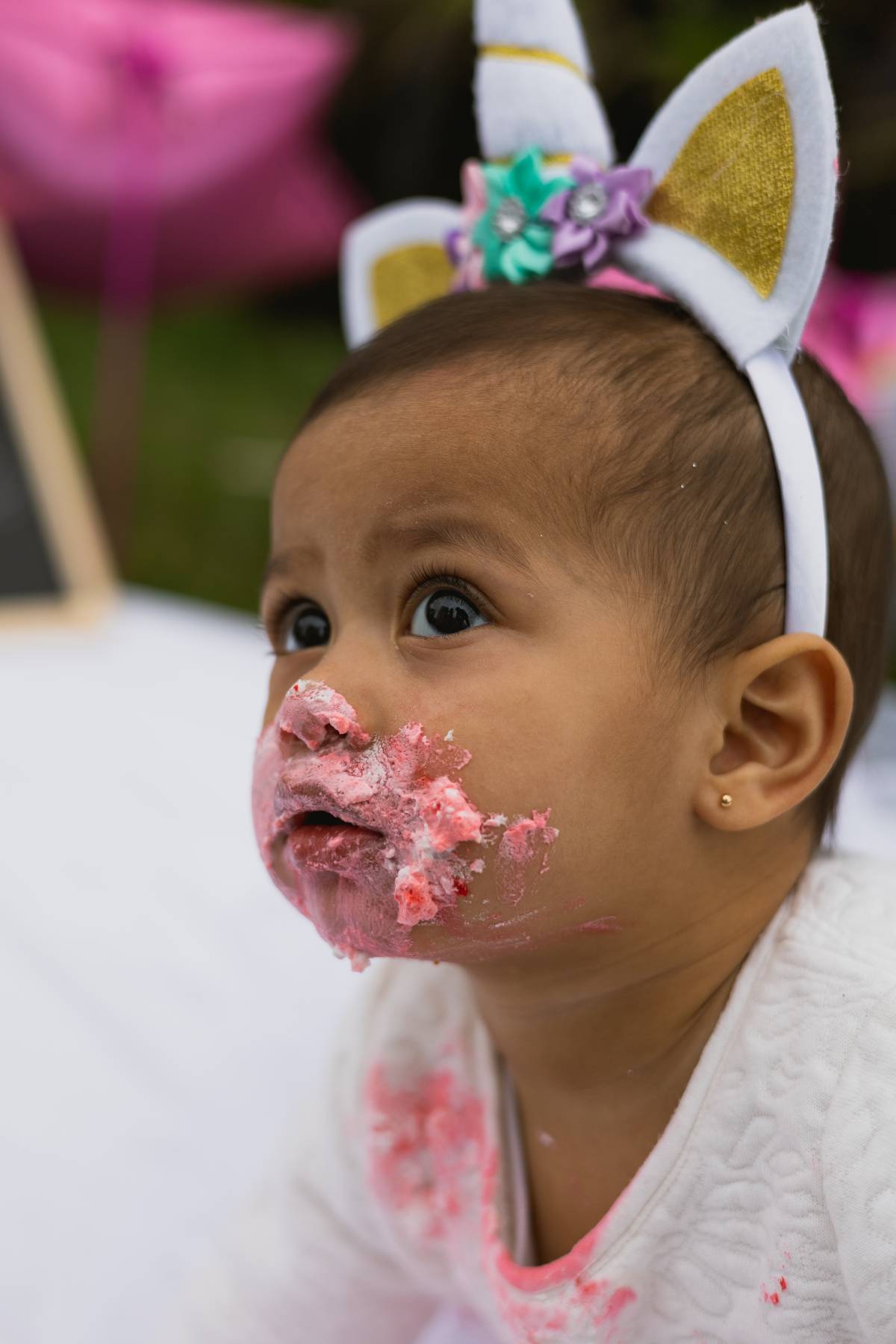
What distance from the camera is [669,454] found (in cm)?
83

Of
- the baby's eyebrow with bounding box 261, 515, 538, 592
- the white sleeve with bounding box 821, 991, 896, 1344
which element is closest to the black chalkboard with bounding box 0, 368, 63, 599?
the baby's eyebrow with bounding box 261, 515, 538, 592

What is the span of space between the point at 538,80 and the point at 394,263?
215 mm

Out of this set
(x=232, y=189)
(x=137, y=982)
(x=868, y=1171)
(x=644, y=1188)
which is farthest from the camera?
(x=232, y=189)

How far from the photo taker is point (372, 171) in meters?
3.70

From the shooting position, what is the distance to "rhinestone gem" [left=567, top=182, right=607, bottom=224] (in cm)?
97

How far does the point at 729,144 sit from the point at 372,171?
299 cm

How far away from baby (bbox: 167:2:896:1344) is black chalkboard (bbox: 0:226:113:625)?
1.37 meters

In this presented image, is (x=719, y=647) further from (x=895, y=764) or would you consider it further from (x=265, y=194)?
(x=265, y=194)

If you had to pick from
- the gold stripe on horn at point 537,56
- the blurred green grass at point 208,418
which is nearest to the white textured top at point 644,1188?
the gold stripe on horn at point 537,56

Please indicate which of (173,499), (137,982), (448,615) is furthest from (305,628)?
(173,499)

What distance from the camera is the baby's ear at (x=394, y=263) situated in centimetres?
113

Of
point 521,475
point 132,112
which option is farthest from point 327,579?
point 132,112

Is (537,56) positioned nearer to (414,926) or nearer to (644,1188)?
(414,926)

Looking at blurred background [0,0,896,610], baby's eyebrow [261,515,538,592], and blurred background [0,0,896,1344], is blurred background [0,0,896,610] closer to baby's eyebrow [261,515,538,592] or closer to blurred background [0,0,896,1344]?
blurred background [0,0,896,1344]
